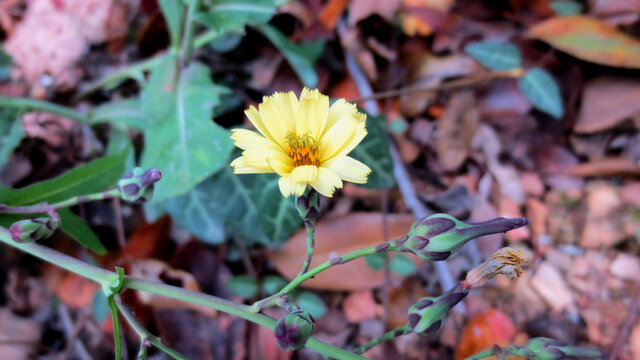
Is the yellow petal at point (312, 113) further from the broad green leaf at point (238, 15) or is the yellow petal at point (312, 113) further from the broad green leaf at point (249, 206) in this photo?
the broad green leaf at point (238, 15)

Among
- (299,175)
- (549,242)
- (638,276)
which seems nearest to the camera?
(299,175)

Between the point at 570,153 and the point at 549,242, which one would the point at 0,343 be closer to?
the point at 549,242

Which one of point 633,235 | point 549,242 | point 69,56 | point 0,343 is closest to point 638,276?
point 633,235

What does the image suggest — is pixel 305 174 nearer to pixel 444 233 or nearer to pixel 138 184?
pixel 444 233

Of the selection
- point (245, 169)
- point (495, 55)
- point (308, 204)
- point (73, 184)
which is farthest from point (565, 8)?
point (73, 184)

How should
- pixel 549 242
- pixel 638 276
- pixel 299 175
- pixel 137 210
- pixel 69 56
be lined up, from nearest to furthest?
1. pixel 299 175
2. pixel 638 276
3. pixel 549 242
4. pixel 137 210
5. pixel 69 56

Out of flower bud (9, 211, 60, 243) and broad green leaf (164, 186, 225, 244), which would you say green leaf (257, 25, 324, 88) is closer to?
broad green leaf (164, 186, 225, 244)

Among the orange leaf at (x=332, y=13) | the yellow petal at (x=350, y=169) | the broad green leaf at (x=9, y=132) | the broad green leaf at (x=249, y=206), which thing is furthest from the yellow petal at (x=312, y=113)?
the broad green leaf at (x=9, y=132)
